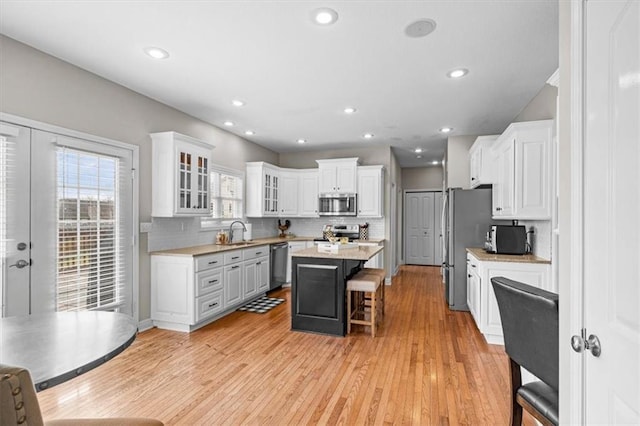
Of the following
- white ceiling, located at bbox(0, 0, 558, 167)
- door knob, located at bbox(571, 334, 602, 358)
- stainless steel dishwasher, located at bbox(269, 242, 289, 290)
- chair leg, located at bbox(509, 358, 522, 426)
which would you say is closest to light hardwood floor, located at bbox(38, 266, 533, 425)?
chair leg, located at bbox(509, 358, 522, 426)

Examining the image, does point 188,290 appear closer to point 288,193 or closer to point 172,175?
point 172,175

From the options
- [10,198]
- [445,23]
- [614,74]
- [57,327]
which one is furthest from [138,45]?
[614,74]

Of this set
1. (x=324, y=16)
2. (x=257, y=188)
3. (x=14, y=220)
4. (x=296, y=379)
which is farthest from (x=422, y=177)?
(x=14, y=220)

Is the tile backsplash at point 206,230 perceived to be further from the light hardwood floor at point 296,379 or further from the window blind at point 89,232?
the light hardwood floor at point 296,379

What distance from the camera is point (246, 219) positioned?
6008 millimetres

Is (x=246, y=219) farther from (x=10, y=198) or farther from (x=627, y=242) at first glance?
(x=627, y=242)

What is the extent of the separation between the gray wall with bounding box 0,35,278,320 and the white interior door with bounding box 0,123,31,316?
0.24m

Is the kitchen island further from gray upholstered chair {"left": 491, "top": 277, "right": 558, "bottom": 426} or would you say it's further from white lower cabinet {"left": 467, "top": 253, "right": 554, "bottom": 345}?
gray upholstered chair {"left": 491, "top": 277, "right": 558, "bottom": 426}

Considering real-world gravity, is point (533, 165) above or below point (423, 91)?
below

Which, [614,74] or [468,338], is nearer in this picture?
[614,74]

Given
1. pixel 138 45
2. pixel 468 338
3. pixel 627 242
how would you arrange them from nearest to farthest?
pixel 627 242 < pixel 138 45 < pixel 468 338

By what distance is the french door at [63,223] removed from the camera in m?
2.60

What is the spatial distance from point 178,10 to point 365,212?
470cm

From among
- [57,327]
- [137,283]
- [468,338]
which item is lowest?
[468,338]
